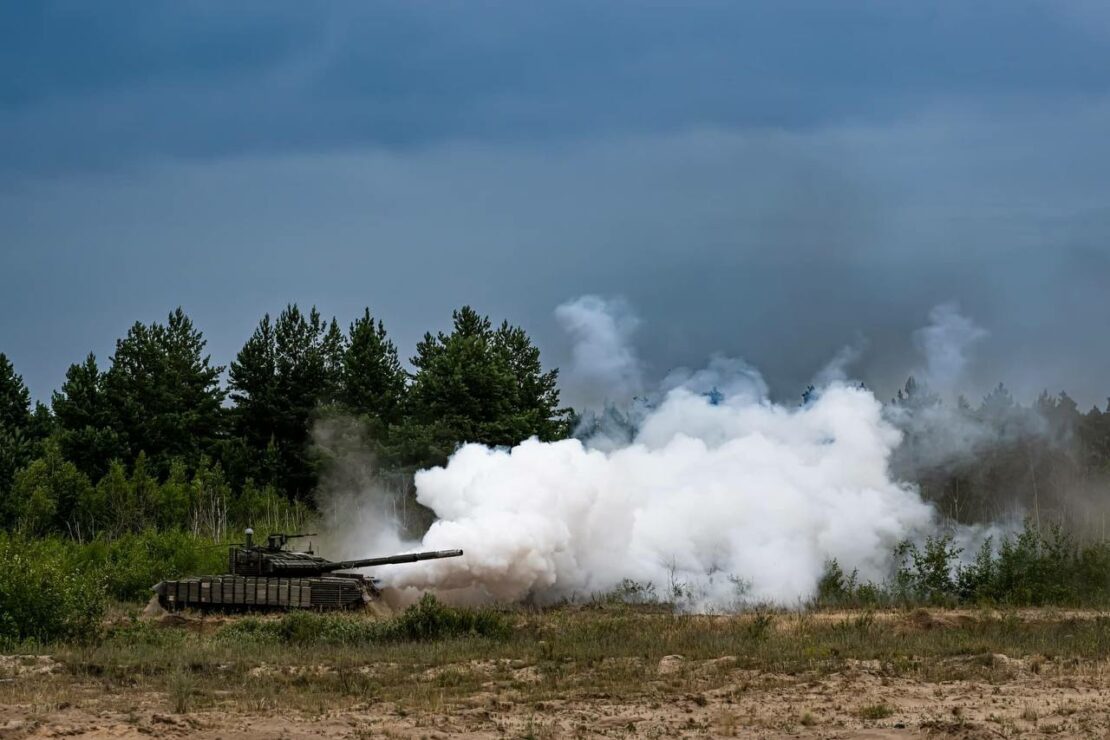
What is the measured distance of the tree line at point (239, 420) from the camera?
5191 centimetres

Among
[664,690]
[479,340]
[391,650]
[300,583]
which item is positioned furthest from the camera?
[479,340]

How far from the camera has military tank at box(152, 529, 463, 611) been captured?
32.4 meters

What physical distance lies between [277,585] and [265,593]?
0.34 m

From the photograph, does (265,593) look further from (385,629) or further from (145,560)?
(145,560)

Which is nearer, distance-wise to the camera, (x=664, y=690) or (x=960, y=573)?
(x=664, y=690)

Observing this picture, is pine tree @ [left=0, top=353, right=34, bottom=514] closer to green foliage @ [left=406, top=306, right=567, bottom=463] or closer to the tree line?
the tree line

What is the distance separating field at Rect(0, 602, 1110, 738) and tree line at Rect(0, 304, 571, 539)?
23.0 m

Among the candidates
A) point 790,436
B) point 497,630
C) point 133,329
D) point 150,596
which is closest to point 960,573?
point 790,436

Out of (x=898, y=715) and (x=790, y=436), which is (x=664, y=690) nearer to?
(x=898, y=715)

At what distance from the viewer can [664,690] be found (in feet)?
67.8

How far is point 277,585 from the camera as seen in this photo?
1289 inches

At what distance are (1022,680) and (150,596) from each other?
79.2 feet

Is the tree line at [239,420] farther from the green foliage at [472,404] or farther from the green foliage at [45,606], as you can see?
the green foliage at [45,606]

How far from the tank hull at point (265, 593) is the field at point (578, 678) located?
2816mm
